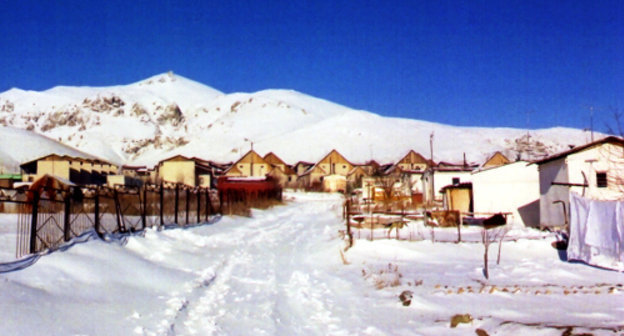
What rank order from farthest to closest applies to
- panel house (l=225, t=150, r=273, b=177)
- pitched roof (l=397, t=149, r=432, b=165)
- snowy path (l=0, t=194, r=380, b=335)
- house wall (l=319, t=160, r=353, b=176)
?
house wall (l=319, t=160, r=353, b=176) < pitched roof (l=397, t=149, r=432, b=165) < panel house (l=225, t=150, r=273, b=177) < snowy path (l=0, t=194, r=380, b=335)

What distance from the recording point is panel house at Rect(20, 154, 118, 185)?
69188 mm

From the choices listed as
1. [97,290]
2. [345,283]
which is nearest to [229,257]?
[345,283]

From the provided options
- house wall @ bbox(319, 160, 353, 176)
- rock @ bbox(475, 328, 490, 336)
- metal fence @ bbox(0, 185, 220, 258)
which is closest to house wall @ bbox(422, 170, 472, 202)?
Answer: metal fence @ bbox(0, 185, 220, 258)

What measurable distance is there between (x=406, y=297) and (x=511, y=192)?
21.4m

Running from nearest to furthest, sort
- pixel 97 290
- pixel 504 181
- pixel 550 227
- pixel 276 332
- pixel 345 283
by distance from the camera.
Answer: pixel 276 332 → pixel 97 290 → pixel 345 283 → pixel 550 227 → pixel 504 181

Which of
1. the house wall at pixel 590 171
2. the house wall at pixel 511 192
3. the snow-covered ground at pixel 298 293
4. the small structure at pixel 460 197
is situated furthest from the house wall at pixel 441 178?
the snow-covered ground at pixel 298 293

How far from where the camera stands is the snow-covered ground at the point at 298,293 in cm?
706

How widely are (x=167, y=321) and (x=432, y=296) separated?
4.26 m

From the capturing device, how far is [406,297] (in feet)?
29.3

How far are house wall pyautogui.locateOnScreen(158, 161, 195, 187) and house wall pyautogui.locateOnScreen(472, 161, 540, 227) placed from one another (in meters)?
55.3

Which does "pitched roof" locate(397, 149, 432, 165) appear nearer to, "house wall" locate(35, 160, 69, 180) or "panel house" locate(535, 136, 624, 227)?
"house wall" locate(35, 160, 69, 180)

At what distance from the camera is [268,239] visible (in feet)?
64.7

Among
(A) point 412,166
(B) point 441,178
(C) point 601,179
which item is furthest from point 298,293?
(A) point 412,166

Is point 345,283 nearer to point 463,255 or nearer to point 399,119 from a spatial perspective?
point 463,255
